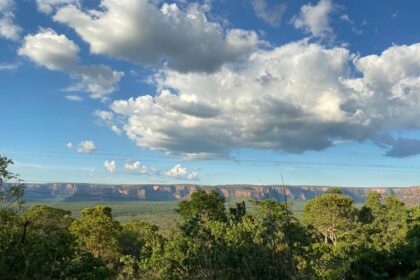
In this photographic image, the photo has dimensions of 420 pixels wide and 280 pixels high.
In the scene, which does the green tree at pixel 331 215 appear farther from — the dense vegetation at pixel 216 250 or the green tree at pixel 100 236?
the green tree at pixel 100 236

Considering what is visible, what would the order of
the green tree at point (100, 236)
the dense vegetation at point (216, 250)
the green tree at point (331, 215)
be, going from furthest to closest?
1. the green tree at point (331, 215)
2. the green tree at point (100, 236)
3. the dense vegetation at point (216, 250)

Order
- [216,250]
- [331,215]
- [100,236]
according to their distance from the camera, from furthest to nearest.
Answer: [331,215]
[100,236]
[216,250]

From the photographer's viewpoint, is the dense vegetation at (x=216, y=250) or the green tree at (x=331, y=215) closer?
the dense vegetation at (x=216, y=250)

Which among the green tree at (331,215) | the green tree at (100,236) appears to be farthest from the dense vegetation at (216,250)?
the green tree at (331,215)

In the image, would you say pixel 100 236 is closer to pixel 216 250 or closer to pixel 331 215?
pixel 331 215

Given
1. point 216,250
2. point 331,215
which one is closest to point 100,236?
point 331,215

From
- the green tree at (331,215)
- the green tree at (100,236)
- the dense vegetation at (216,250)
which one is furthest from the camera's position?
the green tree at (331,215)

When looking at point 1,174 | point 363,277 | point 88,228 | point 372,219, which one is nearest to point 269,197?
point 363,277

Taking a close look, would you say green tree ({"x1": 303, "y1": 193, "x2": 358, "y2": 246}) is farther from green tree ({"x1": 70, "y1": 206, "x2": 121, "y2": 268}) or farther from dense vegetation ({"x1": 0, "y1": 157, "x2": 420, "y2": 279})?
green tree ({"x1": 70, "y1": 206, "x2": 121, "y2": 268})

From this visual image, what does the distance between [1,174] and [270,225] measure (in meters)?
36.2

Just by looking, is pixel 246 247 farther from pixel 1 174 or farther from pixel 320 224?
pixel 320 224

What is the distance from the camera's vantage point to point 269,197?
724 cm

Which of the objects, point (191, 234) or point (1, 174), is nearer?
point (191, 234)

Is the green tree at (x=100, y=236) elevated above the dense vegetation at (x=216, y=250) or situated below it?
below
